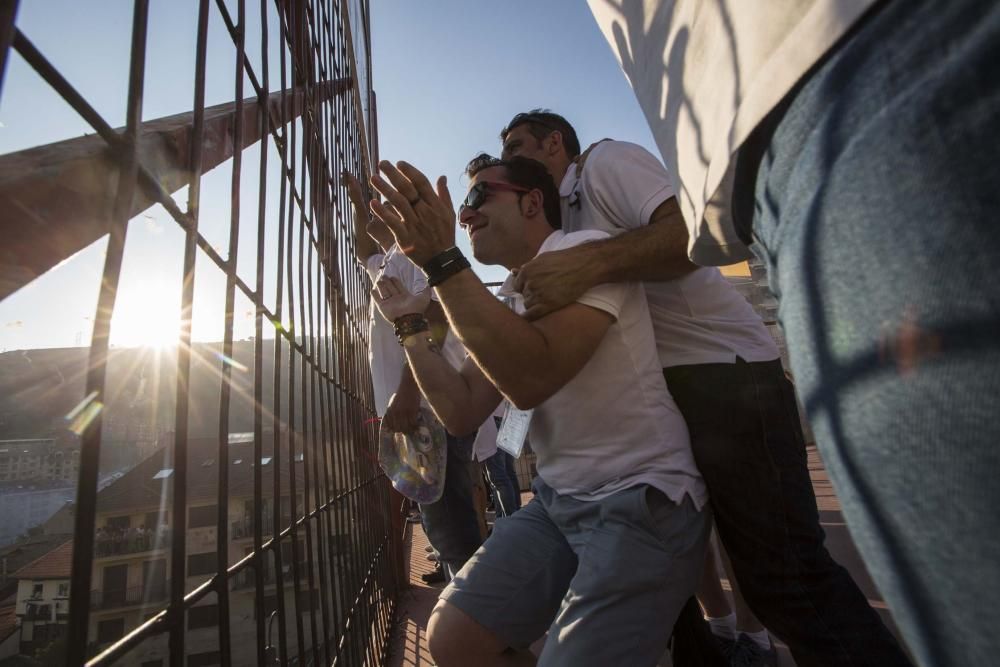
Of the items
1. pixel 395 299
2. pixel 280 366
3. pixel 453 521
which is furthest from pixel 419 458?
pixel 280 366

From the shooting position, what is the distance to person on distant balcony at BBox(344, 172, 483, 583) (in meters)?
2.47

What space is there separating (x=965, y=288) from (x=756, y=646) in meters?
2.34

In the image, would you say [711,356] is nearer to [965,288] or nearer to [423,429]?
[965,288]

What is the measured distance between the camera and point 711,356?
1.50 metres

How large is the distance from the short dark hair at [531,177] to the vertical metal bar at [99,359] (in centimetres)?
130

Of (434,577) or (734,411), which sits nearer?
(734,411)

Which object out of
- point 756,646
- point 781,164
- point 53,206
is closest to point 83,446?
point 53,206

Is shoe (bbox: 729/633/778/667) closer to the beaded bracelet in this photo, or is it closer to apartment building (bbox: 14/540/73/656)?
the beaded bracelet

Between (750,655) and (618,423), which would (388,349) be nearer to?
(618,423)

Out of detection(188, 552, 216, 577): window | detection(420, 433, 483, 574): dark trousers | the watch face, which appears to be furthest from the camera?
detection(188, 552, 216, 577): window

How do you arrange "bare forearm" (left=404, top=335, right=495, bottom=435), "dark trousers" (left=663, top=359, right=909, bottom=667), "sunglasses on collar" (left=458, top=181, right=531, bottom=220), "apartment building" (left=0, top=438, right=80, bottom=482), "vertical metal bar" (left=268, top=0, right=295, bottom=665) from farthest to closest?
"sunglasses on collar" (left=458, top=181, right=531, bottom=220), "bare forearm" (left=404, top=335, right=495, bottom=435), "vertical metal bar" (left=268, top=0, right=295, bottom=665), "dark trousers" (left=663, top=359, right=909, bottom=667), "apartment building" (left=0, top=438, right=80, bottom=482)

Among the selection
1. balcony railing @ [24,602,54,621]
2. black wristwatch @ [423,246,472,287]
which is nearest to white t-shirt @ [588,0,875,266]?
black wristwatch @ [423,246,472,287]

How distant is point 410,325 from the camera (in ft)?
6.52

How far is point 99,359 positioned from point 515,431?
44.3 inches
